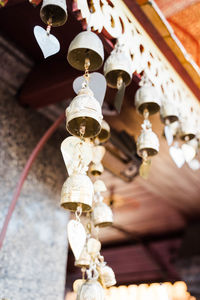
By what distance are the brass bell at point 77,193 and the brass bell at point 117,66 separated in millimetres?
439

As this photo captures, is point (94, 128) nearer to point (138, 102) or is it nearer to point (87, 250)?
point (138, 102)

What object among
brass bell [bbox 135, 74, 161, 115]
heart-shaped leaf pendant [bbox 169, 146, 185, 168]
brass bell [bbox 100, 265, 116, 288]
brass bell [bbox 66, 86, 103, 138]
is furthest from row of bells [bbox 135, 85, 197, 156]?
brass bell [bbox 100, 265, 116, 288]

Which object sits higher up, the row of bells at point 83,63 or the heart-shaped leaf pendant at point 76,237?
the row of bells at point 83,63

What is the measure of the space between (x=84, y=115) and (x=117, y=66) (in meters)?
0.32

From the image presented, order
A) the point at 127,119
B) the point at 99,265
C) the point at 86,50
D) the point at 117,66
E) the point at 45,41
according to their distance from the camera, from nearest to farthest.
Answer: the point at 45,41 < the point at 86,50 < the point at 117,66 < the point at 99,265 < the point at 127,119

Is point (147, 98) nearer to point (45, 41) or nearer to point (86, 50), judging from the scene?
point (86, 50)

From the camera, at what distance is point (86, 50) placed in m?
1.06

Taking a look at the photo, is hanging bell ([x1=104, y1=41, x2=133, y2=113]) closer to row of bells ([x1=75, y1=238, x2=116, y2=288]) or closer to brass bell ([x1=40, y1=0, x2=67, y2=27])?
brass bell ([x1=40, y1=0, x2=67, y2=27])

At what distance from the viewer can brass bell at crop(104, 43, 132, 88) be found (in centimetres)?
120

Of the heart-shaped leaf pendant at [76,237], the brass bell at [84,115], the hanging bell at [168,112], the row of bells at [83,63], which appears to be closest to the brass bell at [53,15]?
the row of bells at [83,63]

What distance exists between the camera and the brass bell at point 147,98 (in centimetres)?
138

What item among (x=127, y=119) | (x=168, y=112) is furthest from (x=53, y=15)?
(x=127, y=119)

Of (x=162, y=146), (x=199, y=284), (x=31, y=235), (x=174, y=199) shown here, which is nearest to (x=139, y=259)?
(x=199, y=284)

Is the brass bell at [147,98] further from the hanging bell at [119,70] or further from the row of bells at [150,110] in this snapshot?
the hanging bell at [119,70]
